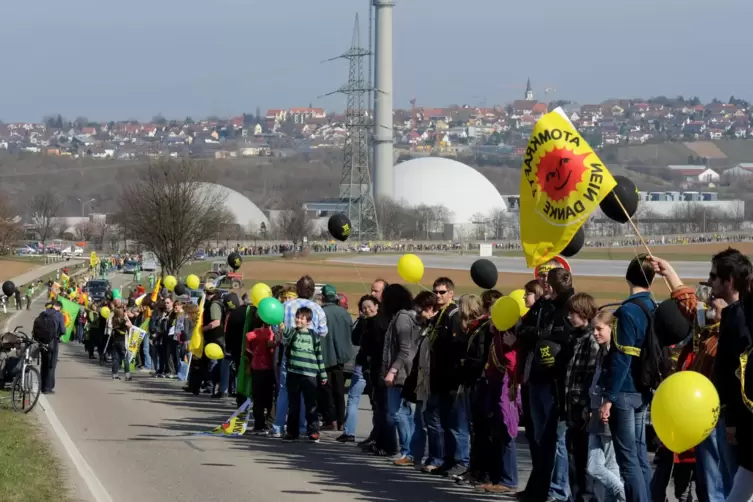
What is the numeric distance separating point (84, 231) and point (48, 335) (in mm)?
146225

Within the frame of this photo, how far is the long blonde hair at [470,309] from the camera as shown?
11789 mm

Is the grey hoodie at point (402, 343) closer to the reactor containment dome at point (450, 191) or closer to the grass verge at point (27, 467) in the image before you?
the grass verge at point (27, 467)

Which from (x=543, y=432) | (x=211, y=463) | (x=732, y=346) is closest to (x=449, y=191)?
(x=211, y=463)

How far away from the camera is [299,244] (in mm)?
128875

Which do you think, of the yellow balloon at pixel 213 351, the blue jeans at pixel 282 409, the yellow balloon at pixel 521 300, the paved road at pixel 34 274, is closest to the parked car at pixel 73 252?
the paved road at pixel 34 274

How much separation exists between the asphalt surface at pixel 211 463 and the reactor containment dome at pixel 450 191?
16876cm

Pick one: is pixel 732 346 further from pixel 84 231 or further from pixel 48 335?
pixel 84 231

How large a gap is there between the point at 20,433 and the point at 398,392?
4.01 meters

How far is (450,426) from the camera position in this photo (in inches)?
476

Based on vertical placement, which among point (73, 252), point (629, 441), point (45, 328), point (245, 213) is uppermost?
point (245, 213)

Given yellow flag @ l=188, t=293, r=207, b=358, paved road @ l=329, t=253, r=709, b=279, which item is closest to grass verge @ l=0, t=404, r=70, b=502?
yellow flag @ l=188, t=293, r=207, b=358

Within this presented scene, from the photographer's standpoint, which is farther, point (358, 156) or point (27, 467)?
point (358, 156)

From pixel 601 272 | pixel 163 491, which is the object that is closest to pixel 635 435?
pixel 163 491

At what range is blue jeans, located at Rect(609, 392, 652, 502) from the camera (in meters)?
9.20
